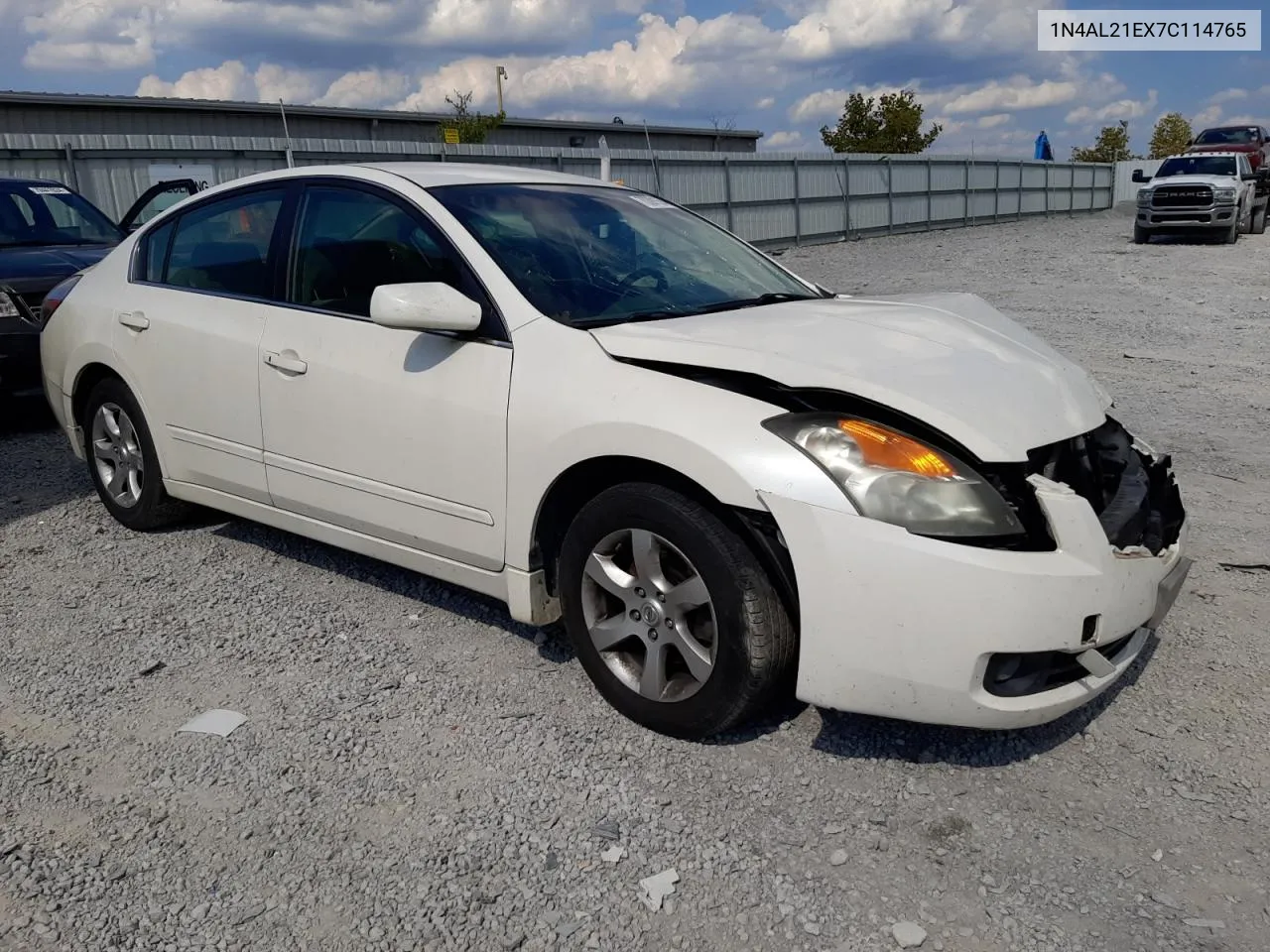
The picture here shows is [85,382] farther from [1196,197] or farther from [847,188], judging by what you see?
[847,188]

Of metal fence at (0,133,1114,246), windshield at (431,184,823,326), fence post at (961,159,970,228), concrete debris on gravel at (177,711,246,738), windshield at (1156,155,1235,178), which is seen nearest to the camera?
concrete debris on gravel at (177,711,246,738)

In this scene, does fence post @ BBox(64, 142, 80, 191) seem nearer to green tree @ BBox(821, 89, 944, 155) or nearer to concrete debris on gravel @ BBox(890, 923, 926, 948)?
concrete debris on gravel @ BBox(890, 923, 926, 948)

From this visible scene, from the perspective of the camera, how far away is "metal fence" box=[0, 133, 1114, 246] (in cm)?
1576

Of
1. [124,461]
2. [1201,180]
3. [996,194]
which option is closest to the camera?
[124,461]

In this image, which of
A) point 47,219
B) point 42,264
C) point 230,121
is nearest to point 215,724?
point 42,264

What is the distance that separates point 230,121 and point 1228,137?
2727 cm

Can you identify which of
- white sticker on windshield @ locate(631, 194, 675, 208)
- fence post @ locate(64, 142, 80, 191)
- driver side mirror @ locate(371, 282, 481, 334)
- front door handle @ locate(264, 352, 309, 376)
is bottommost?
front door handle @ locate(264, 352, 309, 376)

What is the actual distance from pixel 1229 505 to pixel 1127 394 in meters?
2.95

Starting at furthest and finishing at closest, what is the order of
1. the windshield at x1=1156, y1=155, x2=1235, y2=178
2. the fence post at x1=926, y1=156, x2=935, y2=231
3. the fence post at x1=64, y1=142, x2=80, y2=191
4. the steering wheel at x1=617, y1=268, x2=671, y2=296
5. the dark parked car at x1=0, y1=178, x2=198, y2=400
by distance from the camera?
the fence post at x1=926, y1=156, x2=935, y2=231 < the windshield at x1=1156, y1=155, x2=1235, y2=178 < the fence post at x1=64, y1=142, x2=80, y2=191 < the dark parked car at x1=0, y1=178, x2=198, y2=400 < the steering wheel at x1=617, y1=268, x2=671, y2=296

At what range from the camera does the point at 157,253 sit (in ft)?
15.9

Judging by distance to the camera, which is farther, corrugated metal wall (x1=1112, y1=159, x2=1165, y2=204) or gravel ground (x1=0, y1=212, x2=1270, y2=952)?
corrugated metal wall (x1=1112, y1=159, x2=1165, y2=204)

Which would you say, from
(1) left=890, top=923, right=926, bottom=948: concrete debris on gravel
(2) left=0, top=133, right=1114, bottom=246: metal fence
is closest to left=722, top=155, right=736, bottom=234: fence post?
(2) left=0, top=133, right=1114, bottom=246: metal fence

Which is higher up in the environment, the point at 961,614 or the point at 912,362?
the point at 912,362

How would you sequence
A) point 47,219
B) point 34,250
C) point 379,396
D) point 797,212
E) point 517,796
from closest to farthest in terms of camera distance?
point 517,796, point 379,396, point 34,250, point 47,219, point 797,212
